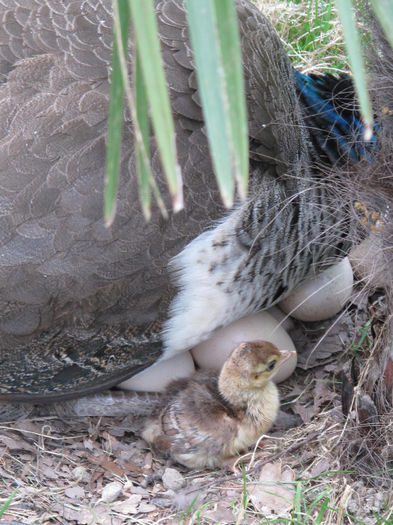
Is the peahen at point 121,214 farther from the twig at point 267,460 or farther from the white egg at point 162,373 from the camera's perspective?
the twig at point 267,460

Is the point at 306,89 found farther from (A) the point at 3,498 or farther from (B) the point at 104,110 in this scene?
(A) the point at 3,498

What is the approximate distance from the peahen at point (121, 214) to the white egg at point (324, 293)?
0.92 ft

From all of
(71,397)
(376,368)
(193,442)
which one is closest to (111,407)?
(71,397)

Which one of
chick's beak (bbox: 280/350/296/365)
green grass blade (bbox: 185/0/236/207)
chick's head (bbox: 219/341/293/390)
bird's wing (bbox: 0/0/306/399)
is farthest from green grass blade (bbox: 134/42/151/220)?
chick's beak (bbox: 280/350/296/365)

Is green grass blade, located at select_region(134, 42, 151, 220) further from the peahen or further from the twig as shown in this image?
the twig

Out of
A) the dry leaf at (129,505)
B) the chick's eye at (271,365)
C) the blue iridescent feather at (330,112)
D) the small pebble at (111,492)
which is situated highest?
the blue iridescent feather at (330,112)

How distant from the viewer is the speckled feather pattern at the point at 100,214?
2.42m

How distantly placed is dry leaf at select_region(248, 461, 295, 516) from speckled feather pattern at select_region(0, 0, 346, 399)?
552mm

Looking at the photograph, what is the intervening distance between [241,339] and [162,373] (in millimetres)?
343

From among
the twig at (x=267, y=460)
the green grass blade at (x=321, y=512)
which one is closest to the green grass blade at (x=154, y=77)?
the green grass blade at (x=321, y=512)

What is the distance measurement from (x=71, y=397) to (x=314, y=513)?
101cm

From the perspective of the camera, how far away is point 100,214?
243 centimetres

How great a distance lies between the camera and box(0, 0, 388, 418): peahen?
7.96ft

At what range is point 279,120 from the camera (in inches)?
108
